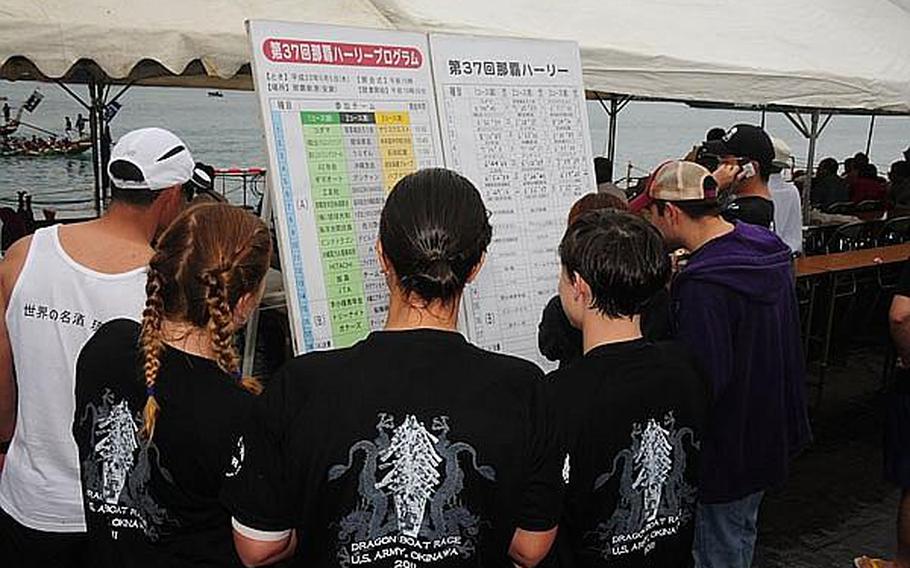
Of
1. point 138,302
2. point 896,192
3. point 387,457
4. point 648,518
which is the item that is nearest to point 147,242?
point 138,302

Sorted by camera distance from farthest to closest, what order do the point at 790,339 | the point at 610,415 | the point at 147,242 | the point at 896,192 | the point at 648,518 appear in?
the point at 896,192, the point at 790,339, the point at 147,242, the point at 648,518, the point at 610,415

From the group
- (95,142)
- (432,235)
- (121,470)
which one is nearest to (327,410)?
(432,235)

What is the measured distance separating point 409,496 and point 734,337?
1.39 metres

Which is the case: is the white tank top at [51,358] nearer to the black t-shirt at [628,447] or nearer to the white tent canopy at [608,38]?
the black t-shirt at [628,447]

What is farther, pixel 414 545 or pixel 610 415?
pixel 610 415

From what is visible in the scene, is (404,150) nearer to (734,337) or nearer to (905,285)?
(734,337)

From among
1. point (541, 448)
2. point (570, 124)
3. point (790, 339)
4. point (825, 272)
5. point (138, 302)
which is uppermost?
point (570, 124)

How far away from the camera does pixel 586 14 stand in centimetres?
439

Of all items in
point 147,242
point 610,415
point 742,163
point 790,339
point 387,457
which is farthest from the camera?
point 742,163

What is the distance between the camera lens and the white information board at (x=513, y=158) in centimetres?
266

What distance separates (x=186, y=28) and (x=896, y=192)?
8865mm

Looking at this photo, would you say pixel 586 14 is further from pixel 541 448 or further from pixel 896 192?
pixel 896 192

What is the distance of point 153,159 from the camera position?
203cm

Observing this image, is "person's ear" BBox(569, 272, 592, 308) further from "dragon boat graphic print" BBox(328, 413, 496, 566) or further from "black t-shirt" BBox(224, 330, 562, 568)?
"dragon boat graphic print" BBox(328, 413, 496, 566)
